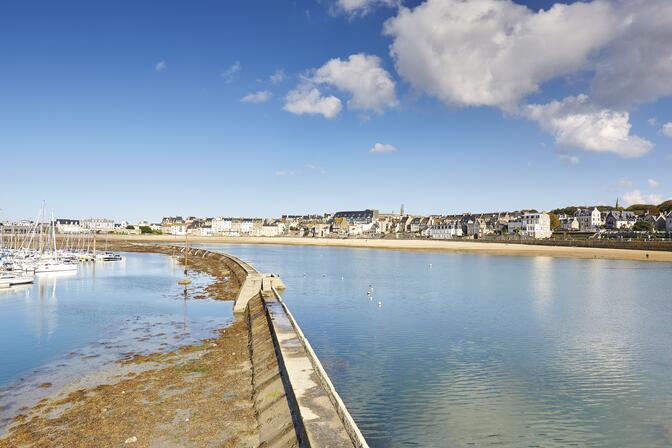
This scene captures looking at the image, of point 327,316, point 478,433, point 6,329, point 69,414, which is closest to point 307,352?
point 478,433

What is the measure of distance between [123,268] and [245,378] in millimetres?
48086

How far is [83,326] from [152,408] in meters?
13.5

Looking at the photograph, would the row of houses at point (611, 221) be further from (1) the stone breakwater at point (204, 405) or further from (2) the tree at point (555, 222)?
(1) the stone breakwater at point (204, 405)

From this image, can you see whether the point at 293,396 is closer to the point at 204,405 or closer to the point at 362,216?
the point at 204,405

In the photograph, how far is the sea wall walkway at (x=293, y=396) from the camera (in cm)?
881

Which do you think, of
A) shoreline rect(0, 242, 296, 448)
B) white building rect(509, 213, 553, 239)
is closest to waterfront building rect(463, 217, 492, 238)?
white building rect(509, 213, 553, 239)

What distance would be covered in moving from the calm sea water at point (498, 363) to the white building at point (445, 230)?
11711cm

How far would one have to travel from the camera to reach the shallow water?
15391mm

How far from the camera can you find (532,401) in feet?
43.8

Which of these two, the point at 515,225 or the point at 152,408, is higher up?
the point at 515,225

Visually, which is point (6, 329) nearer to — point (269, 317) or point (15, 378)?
point (15, 378)

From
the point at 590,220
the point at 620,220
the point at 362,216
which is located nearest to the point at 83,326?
the point at 620,220

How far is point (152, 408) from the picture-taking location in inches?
478

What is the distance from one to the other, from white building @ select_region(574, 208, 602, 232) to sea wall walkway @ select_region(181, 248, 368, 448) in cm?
14318
